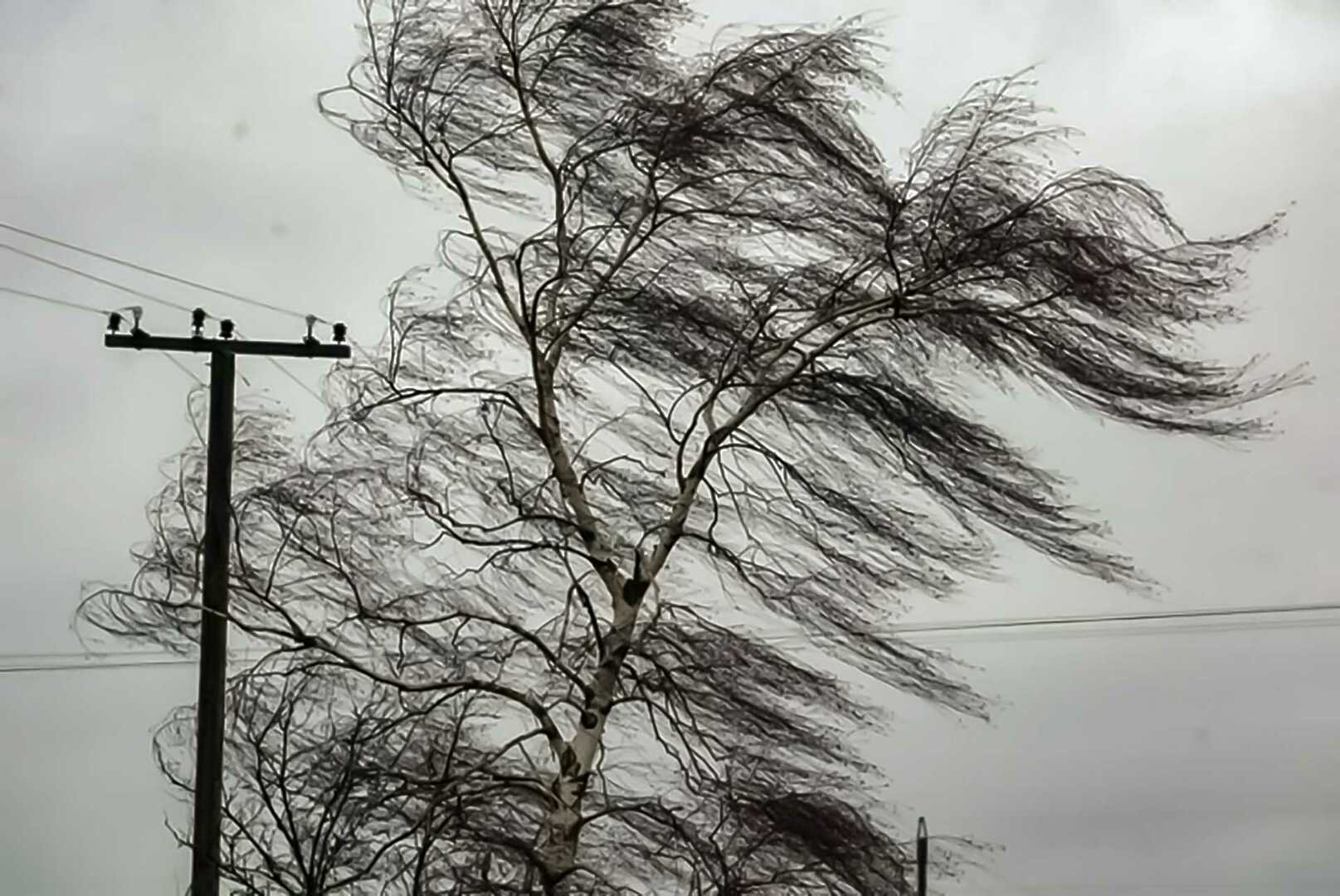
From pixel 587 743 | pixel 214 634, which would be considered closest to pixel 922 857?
pixel 587 743

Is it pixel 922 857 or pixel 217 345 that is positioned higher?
pixel 217 345

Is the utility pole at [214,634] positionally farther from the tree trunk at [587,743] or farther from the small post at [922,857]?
the small post at [922,857]

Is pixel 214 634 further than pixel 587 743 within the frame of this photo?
Yes

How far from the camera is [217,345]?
8562 mm

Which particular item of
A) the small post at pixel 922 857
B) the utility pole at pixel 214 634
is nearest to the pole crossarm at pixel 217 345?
the utility pole at pixel 214 634

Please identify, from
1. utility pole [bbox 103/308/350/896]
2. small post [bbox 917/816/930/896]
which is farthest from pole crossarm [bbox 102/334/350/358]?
small post [bbox 917/816/930/896]

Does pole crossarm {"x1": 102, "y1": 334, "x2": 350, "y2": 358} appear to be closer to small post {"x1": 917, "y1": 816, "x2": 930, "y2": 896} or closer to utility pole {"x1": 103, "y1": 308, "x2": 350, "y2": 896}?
utility pole {"x1": 103, "y1": 308, "x2": 350, "y2": 896}

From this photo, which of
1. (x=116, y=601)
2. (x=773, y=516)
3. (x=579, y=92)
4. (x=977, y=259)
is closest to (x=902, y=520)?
(x=773, y=516)

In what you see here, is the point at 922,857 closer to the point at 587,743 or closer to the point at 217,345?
the point at 587,743

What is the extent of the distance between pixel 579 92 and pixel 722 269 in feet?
3.18

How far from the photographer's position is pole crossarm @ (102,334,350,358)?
8.54 metres

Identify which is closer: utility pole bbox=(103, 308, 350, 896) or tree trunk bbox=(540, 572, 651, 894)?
tree trunk bbox=(540, 572, 651, 894)

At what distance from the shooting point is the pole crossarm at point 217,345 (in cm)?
854

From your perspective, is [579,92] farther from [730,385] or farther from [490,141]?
[730,385]
